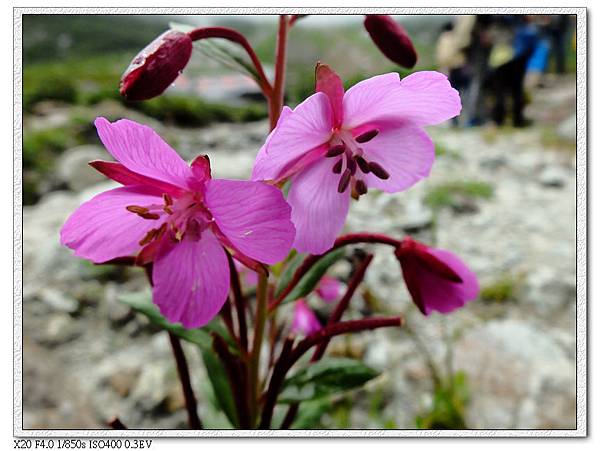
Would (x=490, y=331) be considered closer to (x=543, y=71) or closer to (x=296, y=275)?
(x=543, y=71)

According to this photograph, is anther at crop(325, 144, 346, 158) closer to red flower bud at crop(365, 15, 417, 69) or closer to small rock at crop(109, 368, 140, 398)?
red flower bud at crop(365, 15, 417, 69)

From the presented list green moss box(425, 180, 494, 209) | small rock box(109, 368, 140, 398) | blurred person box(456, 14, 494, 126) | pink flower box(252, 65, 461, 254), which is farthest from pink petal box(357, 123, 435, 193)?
green moss box(425, 180, 494, 209)

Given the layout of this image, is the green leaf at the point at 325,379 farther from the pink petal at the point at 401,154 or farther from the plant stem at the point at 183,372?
the pink petal at the point at 401,154

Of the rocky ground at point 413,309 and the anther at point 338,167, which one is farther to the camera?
the rocky ground at point 413,309

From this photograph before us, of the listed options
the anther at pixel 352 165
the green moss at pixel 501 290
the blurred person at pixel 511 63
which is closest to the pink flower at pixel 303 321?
the anther at pixel 352 165

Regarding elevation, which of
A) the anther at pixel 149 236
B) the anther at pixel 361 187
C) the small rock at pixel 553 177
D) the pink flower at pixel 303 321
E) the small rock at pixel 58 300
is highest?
the small rock at pixel 553 177
